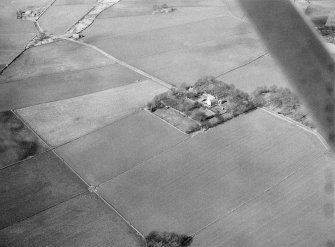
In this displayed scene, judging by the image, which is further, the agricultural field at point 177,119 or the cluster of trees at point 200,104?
the cluster of trees at point 200,104

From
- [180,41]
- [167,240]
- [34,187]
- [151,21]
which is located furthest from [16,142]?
[151,21]

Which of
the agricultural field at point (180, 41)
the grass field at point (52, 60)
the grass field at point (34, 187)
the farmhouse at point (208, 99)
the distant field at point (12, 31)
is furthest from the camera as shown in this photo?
the distant field at point (12, 31)

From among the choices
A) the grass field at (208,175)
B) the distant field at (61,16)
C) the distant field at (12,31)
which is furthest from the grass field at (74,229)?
the distant field at (61,16)

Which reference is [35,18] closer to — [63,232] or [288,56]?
[63,232]

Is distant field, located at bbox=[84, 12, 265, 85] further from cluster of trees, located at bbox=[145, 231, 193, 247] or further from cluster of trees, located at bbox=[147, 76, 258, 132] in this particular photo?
cluster of trees, located at bbox=[145, 231, 193, 247]

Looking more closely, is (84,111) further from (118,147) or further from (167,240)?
(167,240)

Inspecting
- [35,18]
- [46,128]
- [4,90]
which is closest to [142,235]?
[46,128]

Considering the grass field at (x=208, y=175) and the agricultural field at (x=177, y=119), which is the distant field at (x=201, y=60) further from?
the grass field at (x=208, y=175)
